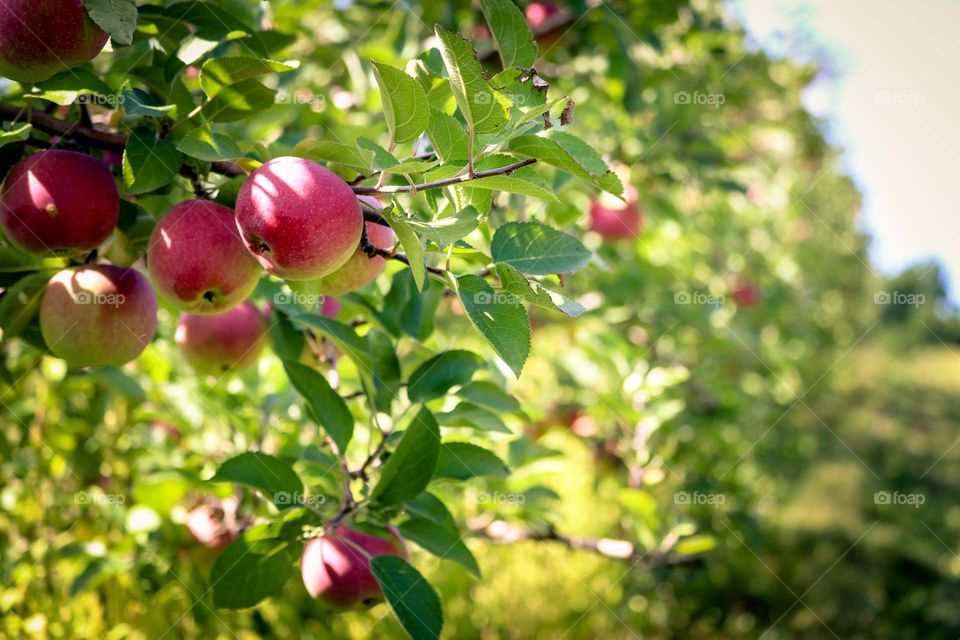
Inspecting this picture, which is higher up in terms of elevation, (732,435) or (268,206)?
(268,206)

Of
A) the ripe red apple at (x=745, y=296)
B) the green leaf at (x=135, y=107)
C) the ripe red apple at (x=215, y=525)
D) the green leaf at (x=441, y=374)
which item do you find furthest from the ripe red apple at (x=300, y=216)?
the ripe red apple at (x=745, y=296)

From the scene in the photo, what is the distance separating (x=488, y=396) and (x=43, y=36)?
626 mm

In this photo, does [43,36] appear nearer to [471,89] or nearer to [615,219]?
[471,89]

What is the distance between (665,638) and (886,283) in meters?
4.46

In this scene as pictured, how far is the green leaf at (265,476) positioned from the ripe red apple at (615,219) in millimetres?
1532

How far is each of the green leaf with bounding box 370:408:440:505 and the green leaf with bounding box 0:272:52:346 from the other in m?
0.43

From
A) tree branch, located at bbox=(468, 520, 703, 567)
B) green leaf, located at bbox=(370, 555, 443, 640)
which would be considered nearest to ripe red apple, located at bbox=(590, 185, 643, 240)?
tree branch, located at bbox=(468, 520, 703, 567)

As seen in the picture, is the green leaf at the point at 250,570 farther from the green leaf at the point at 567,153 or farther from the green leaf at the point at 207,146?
the green leaf at the point at 567,153

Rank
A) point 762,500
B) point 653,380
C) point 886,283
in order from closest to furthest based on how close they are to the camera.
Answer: point 653,380, point 762,500, point 886,283

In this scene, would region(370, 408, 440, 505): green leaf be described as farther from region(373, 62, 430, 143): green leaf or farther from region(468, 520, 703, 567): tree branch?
region(468, 520, 703, 567): tree branch

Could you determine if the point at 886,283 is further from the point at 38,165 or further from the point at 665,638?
the point at 38,165

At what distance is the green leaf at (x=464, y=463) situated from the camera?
3.11ft

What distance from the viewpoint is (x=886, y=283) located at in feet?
20.2

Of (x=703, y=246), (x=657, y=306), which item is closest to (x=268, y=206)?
(x=657, y=306)
